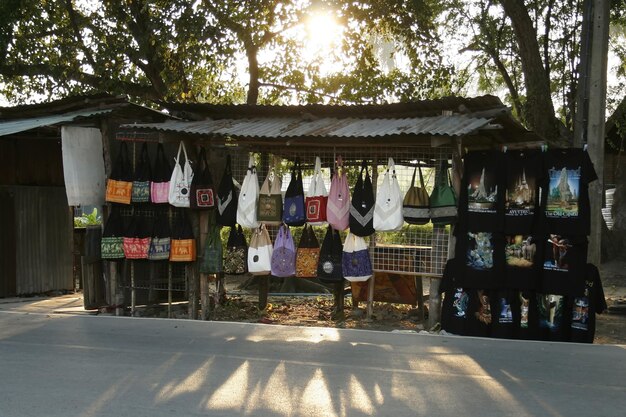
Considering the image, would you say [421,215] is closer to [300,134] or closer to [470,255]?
[470,255]

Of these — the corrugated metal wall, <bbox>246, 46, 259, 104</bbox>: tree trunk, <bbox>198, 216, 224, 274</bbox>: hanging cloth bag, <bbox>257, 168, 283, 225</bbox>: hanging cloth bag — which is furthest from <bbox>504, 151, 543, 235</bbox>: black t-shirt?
<bbox>246, 46, 259, 104</bbox>: tree trunk

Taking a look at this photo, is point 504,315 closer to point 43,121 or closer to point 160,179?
point 160,179

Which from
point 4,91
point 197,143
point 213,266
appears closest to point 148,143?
point 197,143

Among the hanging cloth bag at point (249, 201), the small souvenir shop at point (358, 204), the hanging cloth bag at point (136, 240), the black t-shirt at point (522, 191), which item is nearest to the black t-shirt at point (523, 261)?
the small souvenir shop at point (358, 204)

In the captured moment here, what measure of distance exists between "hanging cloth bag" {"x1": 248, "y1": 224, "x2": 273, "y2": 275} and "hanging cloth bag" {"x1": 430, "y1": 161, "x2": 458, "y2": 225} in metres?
2.31

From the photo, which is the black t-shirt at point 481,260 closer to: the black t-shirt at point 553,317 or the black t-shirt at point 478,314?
the black t-shirt at point 478,314

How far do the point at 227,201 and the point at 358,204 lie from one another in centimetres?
186

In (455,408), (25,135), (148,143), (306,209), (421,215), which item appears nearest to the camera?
(455,408)

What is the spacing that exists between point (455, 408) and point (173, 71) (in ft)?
42.3

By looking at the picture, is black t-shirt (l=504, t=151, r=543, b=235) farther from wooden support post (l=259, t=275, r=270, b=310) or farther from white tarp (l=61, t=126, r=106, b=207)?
white tarp (l=61, t=126, r=106, b=207)

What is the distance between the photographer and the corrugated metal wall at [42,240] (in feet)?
42.3

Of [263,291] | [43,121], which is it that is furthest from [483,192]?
[43,121]

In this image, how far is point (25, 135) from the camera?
39.4ft

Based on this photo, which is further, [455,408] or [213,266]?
[213,266]
